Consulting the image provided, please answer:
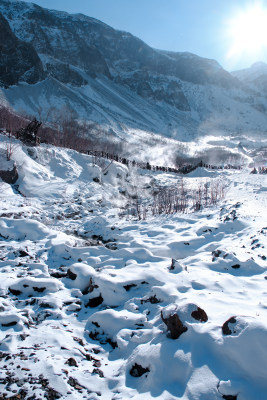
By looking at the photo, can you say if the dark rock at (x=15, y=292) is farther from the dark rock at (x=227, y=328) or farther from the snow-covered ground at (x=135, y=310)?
the dark rock at (x=227, y=328)

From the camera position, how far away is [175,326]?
3.46 metres

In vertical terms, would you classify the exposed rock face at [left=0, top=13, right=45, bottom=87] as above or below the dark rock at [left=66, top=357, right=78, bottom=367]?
above

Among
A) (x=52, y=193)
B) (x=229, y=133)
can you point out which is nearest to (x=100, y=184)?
(x=52, y=193)

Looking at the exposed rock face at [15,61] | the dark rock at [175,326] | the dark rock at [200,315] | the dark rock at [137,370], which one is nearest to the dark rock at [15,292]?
the dark rock at [137,370]

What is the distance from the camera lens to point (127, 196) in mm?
18234

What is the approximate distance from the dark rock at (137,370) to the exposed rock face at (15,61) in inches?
3014

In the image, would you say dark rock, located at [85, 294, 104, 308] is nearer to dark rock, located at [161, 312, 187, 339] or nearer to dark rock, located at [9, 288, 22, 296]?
dark rock, located at [9, 288, 22, 296]

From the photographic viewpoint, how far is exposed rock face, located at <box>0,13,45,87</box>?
6962cm

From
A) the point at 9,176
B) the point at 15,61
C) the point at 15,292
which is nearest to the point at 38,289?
the point at 15,292

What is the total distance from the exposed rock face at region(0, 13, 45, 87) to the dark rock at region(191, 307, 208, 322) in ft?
251

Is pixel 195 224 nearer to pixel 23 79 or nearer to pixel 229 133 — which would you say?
pixel 23 79

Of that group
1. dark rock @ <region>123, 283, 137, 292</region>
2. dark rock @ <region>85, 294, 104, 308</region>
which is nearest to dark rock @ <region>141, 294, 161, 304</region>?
dark rock @ <region>123, 283, 137, 292</region>

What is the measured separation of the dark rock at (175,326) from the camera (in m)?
3.43

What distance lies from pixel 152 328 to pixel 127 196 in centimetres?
1445
